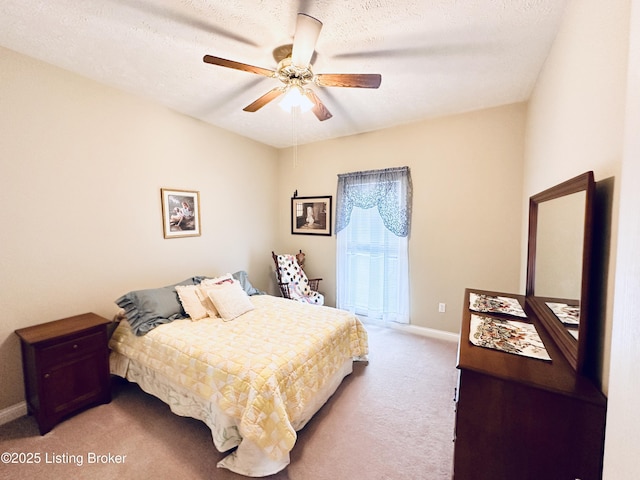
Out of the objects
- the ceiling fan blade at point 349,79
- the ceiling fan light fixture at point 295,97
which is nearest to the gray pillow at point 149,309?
the ceiling fan light fixture at point 295,97

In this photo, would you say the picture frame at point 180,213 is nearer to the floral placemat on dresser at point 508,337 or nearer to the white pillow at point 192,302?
the white pillow at point 192,302

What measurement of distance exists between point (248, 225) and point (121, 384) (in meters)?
2.26

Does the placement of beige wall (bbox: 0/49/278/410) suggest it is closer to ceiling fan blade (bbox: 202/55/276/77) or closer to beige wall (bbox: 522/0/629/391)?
ceiling fan blade (bbox: 202/55/276/77)

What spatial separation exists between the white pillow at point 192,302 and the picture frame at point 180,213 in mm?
755

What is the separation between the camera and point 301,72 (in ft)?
5.94

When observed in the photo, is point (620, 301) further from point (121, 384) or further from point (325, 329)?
point (121, 384)

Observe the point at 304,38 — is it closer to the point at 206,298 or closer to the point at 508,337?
the point at 508,337

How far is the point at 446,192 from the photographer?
3.11 meters

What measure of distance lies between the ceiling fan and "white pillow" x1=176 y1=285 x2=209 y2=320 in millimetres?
1802

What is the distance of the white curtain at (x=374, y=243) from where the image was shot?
3.38m

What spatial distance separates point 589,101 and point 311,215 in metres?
3.22

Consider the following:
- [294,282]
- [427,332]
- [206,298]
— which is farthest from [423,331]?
[206,298]

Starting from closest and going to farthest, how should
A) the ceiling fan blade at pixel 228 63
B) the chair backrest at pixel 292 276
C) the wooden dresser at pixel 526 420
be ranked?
the wooden dresser at pixel 526 420, the ceiling fan blade at pixel 228 63, the chair backrest at pixel 292 276

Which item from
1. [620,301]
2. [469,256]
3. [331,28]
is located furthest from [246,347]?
[469,256]
